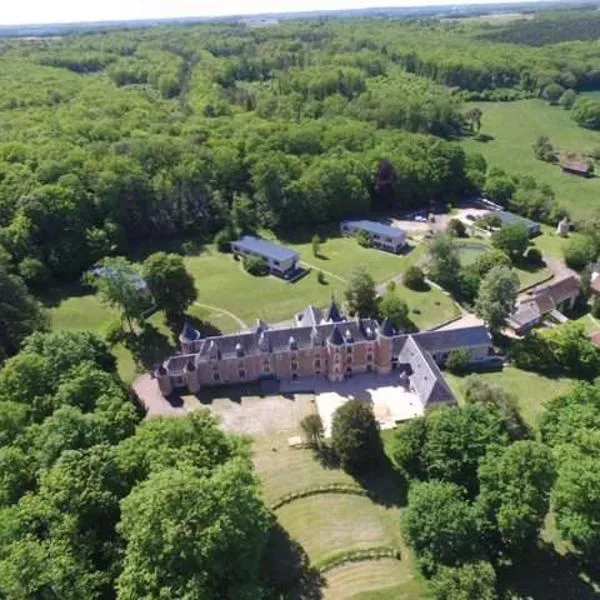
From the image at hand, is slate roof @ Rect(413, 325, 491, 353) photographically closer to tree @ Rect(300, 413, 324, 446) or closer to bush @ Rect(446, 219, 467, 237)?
tree @ Rect(300, 413, 324, 446)

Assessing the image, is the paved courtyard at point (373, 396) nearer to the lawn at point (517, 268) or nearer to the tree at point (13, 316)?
the tree at point (13, 316)

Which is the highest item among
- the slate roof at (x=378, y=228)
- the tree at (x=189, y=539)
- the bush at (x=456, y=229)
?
the tree at (x=189, y=539)

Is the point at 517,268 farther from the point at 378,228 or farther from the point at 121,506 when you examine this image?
the point at 121,506

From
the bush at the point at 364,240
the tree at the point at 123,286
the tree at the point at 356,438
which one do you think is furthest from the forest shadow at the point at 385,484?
the bush at the point at 364,240

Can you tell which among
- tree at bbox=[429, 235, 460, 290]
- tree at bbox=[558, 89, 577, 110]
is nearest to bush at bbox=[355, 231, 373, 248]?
tree at bbox=[429, 235, 460, 290]

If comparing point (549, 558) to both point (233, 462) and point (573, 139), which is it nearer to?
point (233, 462)

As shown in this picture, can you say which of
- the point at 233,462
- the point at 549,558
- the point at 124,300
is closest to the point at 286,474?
the point at 233,462

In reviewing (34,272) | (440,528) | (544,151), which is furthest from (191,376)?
(544,151)
